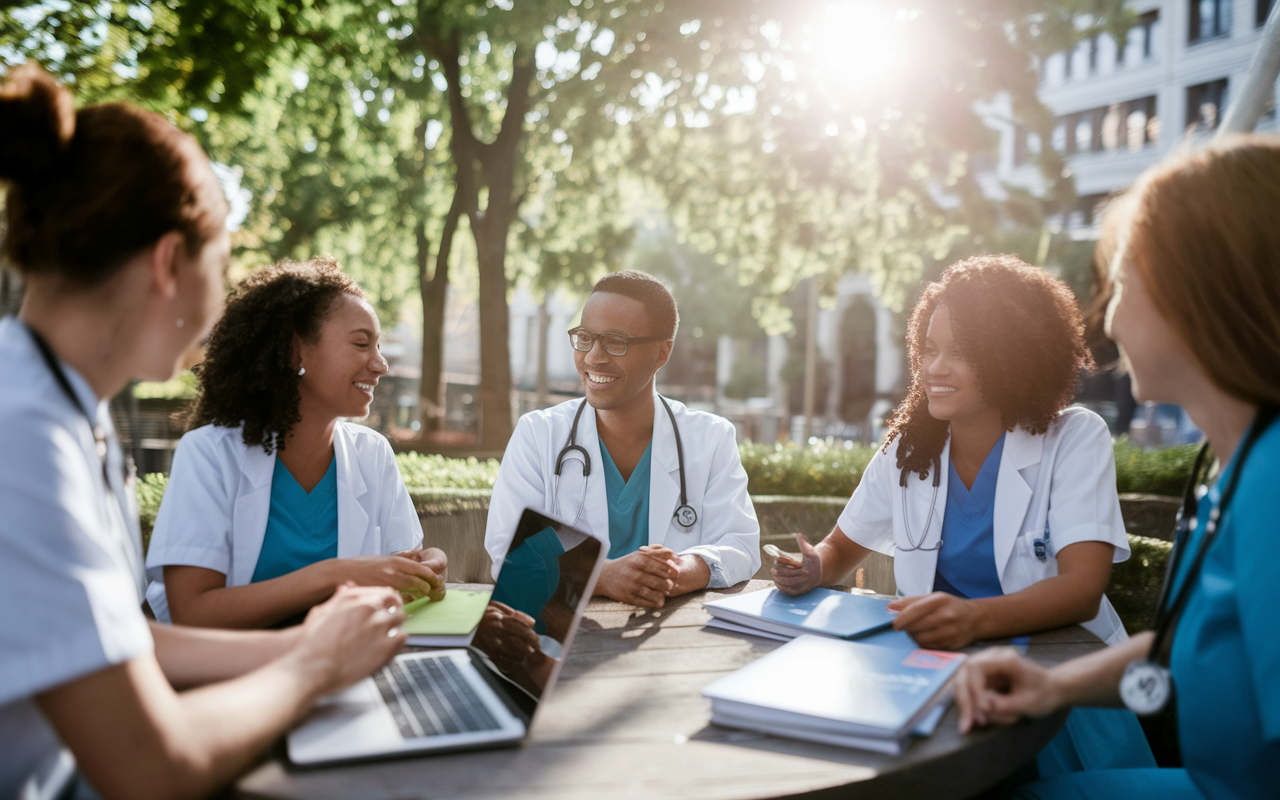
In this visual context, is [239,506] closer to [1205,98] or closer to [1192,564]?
[1192,564]

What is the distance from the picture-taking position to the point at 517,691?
1854 mm

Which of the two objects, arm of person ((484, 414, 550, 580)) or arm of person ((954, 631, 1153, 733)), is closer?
arm of person ((954, 631, 1153, 733))

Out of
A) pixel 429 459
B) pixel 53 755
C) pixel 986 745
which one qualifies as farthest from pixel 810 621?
pixel 429 459

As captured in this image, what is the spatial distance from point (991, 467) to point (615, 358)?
1.49 metres

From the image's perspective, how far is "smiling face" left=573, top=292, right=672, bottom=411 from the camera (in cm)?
363

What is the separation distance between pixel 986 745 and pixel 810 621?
29.4 inches

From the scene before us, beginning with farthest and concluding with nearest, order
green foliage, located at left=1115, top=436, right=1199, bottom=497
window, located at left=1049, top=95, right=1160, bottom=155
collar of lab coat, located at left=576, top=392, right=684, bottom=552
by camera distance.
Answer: window, located at left=1049, top=95, right=1160, bottom=155
green foliage, located at left=1115, top=436, right=1199, bottom=497
collar of lab coat, located at left=576, top=392, right=684, bottom=552

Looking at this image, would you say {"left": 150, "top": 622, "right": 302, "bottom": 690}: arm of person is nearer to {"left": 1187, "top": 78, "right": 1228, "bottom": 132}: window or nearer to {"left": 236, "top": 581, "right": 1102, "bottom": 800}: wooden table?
{"left": 236, "top": 581, "right": 1102, "bottom": 800}: wooden table

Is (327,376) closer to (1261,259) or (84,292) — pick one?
(84,292)

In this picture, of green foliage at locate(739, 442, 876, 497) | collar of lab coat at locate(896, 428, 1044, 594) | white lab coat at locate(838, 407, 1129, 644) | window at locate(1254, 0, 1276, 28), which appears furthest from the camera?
window at locate(1254, 0, 1276, 28)

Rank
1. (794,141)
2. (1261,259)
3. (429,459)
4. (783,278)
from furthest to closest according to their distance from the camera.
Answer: (783,278)
(794,141)
(429,459)
(1261,259)

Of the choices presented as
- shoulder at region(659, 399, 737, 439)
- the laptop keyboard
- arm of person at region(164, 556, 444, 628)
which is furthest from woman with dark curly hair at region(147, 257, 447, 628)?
shoulder at region(659, 399, 737, 439)

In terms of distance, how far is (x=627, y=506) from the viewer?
3.60 m

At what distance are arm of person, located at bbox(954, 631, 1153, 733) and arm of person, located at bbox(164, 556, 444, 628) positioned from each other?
1.42 m
